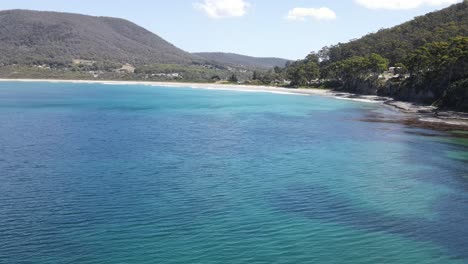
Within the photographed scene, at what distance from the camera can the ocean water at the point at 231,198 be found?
952 inches

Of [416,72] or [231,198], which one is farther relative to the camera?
[416,72]

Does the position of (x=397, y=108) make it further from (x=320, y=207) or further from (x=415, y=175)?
(x=320, y=207)

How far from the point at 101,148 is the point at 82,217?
25.6 metres

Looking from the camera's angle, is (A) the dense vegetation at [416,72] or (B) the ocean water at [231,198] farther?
(A) the dense vegetation at [416,72]

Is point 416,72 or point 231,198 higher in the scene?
point 416,72

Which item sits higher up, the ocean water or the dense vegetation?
the dense vegetation

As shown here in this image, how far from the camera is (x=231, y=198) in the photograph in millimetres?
33375

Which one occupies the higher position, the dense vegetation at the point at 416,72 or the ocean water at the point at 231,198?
the dense vegetation at the point at 416,72

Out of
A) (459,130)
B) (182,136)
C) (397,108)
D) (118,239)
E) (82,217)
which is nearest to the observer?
(118,239)

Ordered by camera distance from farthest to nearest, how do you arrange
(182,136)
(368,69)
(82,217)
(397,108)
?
(368,69) → (397,108) → (182,136) → (82,217)

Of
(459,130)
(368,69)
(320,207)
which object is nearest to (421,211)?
(320,207)

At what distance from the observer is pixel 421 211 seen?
3164cm

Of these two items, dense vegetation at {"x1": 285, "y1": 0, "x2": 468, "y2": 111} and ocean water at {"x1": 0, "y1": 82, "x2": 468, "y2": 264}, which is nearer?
ocean water at {"x1": 0, "y1": 82, "x2": 468, "y2": 264}

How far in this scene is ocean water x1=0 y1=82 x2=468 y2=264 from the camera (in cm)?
2419
